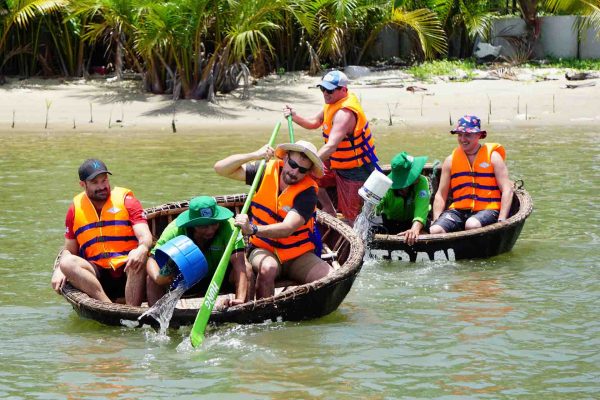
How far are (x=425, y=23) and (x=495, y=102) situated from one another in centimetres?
285

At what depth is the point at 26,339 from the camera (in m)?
7.23

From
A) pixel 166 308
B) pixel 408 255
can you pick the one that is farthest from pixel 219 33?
pixel 166 308

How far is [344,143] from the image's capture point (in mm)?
9438

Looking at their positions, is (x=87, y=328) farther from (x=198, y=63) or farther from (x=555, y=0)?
(x=555, y=0)

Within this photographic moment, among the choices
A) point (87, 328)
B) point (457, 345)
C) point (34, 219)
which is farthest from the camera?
point (34, 219)

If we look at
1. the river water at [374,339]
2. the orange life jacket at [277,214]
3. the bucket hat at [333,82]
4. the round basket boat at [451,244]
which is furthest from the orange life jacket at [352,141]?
the orange life jacket at [277,214]

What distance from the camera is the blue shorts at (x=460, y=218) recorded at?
9.53 metres

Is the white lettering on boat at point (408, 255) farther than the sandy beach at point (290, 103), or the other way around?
the sandy beach at point (290, 103)

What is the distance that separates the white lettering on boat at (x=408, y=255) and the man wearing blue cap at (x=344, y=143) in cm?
36

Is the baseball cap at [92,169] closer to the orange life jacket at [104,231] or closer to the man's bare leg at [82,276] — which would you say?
the orange life jacket at [104,231]

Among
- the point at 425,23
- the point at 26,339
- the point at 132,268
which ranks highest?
the point at 425,23

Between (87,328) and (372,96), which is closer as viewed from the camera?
(87,328)

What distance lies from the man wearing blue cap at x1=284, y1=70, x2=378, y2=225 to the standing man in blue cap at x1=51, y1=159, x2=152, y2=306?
220 centimetres

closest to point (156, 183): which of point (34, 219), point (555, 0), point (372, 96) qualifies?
A: point (34, 219)
